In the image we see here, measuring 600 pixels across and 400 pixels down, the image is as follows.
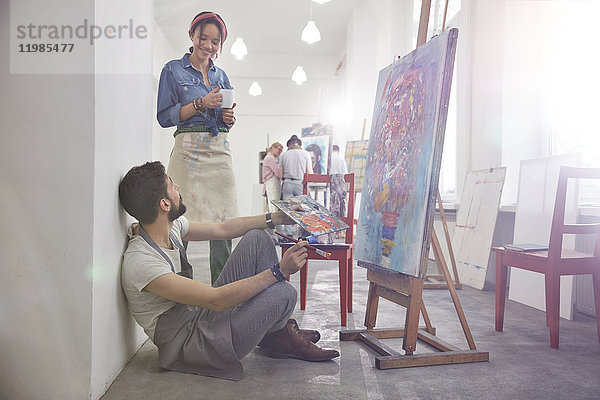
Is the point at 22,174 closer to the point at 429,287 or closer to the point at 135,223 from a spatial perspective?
the point at 135,223

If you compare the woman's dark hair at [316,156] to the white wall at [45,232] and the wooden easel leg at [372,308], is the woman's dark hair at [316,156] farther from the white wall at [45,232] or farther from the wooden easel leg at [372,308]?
the white wall at [45,232]

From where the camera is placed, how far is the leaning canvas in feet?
6.10

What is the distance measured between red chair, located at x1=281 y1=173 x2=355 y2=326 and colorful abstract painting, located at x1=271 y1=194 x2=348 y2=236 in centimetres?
24

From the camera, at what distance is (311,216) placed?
1.93 m

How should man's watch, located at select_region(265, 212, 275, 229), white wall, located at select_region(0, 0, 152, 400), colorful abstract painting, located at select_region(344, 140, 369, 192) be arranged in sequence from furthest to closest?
colorful abstract painting, located at select_region(344, 140, 369, 192), man's watch, located at select_region(265, 212, 275, 229), white wall, located at select_region(0, 0, 152, 400)

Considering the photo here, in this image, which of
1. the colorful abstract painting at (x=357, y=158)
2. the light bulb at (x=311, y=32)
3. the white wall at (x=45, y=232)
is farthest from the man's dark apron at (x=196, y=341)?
the light bulb at (x=311, y=32)

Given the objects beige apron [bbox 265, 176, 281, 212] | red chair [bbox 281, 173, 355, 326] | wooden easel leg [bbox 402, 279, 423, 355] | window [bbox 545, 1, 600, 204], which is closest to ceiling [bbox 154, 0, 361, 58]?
beige apron [bbox 265, 176, 281, 212]

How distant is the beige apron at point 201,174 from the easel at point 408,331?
30.5 inches

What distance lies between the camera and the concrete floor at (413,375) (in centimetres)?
167

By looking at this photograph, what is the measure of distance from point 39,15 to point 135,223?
33.4 inches

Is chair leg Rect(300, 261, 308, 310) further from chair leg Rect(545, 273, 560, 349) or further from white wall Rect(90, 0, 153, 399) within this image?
chair leg Rect(545, 273, 560, 349)

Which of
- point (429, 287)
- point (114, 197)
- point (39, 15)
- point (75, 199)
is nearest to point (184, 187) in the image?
point (114, 197)

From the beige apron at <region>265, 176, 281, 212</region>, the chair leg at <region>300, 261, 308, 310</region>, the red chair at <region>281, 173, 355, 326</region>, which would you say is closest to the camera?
the red chair at <region>281, 173, 355, 326</region>

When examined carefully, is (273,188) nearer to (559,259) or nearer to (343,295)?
(343,295)
